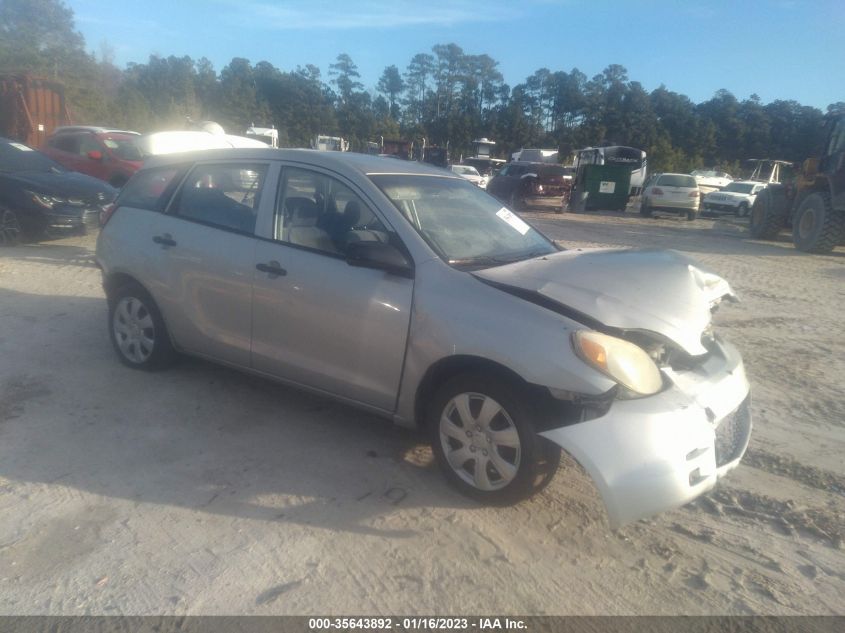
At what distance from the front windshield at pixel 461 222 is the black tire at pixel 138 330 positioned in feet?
6.86

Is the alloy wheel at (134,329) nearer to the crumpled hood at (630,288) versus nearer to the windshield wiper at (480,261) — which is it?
the windshield wiper at (480,261)

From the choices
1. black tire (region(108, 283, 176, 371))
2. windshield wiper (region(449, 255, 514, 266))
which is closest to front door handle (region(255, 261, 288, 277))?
windshield wiper (region(449, 255, 514, 266))

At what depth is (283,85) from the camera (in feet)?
188

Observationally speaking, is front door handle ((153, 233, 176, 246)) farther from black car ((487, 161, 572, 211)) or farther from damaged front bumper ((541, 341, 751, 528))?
black car ((487, 161, 572, 211))

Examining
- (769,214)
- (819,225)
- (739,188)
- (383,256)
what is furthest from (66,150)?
(739,188)

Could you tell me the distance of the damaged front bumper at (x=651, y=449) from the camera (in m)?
2.77

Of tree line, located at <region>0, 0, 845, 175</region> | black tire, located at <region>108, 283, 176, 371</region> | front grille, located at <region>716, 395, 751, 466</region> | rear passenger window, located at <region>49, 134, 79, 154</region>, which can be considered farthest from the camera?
tree line, located at <region>0, 0, 845, 175</region>

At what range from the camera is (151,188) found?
5070 millimetres

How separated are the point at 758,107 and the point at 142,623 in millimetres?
76553

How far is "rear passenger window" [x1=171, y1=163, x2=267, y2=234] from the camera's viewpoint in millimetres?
4371

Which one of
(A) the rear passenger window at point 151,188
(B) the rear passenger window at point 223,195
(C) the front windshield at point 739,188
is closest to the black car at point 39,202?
(A) the rear passenger window at point 151,188

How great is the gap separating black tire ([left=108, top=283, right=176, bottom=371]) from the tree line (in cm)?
3084

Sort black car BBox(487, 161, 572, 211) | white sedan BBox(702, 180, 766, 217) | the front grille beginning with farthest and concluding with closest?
1. white sedan BBox(702, 180, 766, 217)
2. black car BBox(487, 161, 572, 211)
3. the front grille

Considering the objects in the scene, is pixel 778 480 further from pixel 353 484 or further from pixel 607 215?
pixel 607 215
